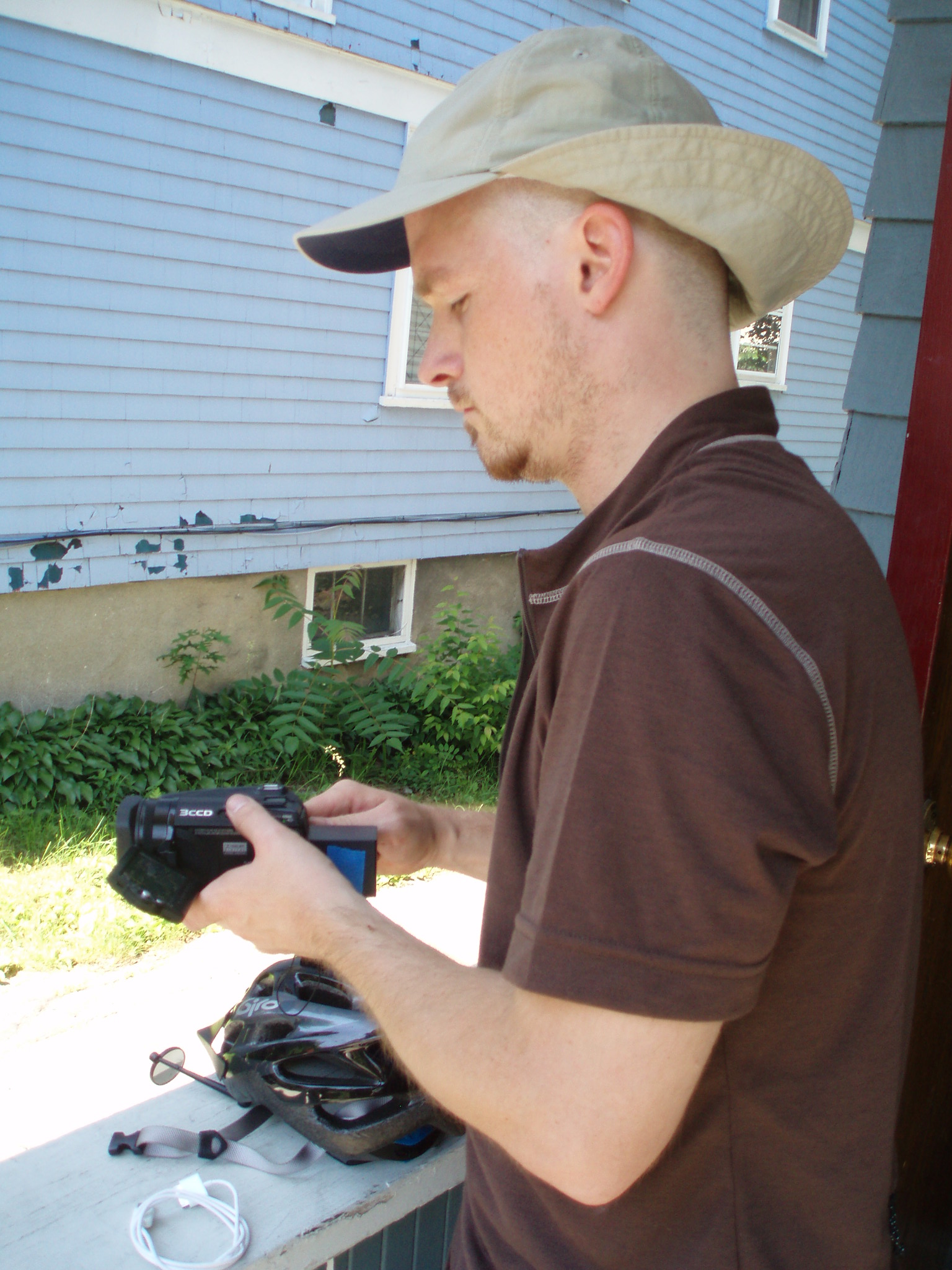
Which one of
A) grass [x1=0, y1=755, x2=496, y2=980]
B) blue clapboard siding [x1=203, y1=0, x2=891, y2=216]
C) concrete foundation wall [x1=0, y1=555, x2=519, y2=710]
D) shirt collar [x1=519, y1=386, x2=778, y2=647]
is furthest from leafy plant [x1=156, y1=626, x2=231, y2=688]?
shirt collar [x1=519, y1=386, x2=778, y2=647]

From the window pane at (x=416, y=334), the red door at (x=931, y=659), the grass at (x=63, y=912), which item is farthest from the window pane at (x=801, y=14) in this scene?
the grass at (x=63, y=912)

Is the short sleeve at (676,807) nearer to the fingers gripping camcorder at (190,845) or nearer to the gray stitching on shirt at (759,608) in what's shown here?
the gray stitching on shirt at (759,608)

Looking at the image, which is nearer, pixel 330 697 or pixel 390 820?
pixel 390 820

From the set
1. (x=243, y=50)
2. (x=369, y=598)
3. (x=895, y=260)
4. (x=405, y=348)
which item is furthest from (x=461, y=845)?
(x=369, y=598)

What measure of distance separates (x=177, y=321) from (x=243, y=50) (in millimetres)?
1497

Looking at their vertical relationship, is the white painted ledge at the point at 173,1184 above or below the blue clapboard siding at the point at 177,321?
below

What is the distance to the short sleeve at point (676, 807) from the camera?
0.77 meters

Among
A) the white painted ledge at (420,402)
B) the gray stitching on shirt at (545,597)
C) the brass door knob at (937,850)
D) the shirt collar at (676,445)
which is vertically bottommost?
the brass door knob at (937,850)

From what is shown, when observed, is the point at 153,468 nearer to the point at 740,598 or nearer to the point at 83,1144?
the point at 83,1144

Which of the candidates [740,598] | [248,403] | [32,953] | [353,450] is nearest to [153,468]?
[248,403]

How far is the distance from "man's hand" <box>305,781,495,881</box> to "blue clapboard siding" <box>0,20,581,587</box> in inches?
165

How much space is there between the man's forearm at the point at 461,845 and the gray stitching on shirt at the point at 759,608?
92 cm

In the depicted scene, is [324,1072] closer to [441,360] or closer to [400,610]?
[441,360]

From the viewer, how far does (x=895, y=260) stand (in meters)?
2.16
